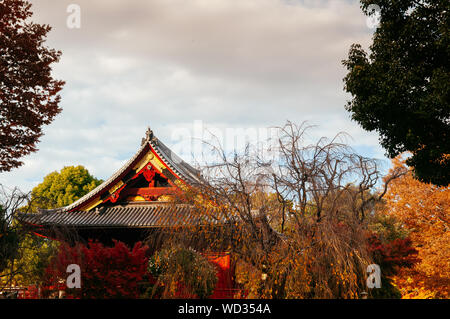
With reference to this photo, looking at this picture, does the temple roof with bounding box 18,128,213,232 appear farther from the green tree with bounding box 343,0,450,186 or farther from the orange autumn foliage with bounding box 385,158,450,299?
the orange autumn foliage with bounding box 385,158,450,299

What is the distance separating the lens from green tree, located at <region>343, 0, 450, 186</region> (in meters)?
9.53

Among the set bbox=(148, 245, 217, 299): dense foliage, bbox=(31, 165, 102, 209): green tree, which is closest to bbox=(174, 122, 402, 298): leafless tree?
bbox=(148, 245, 217, 299): dense foliage

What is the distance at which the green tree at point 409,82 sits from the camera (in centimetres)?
953

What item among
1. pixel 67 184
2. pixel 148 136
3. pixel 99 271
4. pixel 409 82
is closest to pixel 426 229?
pixel 409 82

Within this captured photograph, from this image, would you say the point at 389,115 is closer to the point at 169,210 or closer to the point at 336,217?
the point at 336,217

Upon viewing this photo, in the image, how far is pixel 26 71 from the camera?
13688mm

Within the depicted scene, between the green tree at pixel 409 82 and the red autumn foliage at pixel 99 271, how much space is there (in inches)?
278

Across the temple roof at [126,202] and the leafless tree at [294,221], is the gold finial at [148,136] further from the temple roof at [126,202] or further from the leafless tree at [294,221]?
the leafless tree at [294,221]

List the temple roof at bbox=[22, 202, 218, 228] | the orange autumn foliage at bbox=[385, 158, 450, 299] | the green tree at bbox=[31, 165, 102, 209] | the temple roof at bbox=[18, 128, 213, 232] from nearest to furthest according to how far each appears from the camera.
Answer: the temple roof at bbox=[22, 202, 218, 228] → the temple roof at bbox=[18, 128, 213, 232] → the orange autumn foliage at bbox=[385, 158, 450, 299] → the green tree at bbox=[31, 165, 102, 209]

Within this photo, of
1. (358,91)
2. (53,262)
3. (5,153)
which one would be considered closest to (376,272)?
(358,91)

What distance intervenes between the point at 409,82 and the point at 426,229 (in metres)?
12.2

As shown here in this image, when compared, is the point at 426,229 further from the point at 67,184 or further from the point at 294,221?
the point at 67,184

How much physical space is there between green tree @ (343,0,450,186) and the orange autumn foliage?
623 centimetres
